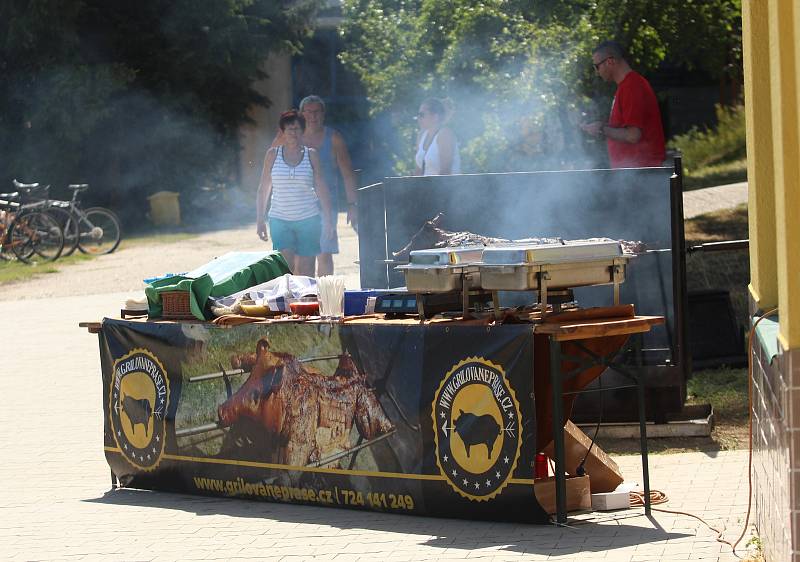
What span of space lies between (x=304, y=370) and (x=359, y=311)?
402mm

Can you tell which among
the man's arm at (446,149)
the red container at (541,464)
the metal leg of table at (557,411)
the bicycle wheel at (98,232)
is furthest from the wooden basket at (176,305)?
the bicycle wheel at (98,232)

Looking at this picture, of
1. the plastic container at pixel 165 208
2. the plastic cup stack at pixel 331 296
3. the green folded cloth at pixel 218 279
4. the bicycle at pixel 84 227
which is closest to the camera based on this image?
the plastic cup stack at pixel 331 296

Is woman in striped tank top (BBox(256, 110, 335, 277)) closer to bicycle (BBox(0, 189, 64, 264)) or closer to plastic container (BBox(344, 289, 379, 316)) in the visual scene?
plastic container (BBox(344, 289, 379, 316))

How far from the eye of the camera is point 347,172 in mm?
10375

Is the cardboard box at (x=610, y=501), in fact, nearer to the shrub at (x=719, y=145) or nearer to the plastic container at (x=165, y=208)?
the shrub at (x=719, y=145)

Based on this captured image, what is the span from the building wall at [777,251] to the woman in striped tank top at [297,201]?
5.07 meters

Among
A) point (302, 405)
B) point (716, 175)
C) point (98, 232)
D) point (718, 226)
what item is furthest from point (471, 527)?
point (716, 175)

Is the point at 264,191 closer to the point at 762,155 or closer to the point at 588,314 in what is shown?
the point at 588,314

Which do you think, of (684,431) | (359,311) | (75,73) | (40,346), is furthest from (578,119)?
(75,73)

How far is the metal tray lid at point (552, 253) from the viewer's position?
530cm

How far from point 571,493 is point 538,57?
8.27 meters

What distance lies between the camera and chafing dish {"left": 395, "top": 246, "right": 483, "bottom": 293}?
548 centimetres

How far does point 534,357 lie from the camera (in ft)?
17.9

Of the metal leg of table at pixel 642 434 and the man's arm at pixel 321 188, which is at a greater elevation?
the man's arm at pixel 321 188
